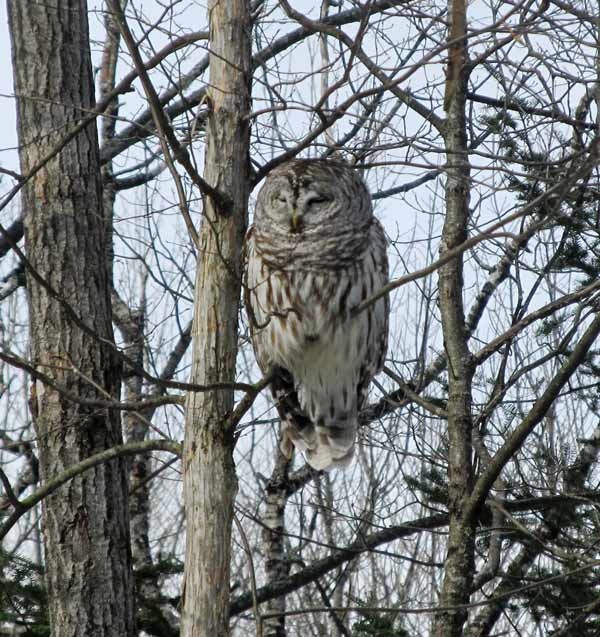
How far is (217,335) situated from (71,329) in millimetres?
1422

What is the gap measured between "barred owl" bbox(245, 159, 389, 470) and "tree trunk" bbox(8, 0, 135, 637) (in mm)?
840

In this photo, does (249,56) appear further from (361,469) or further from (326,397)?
(361,469)

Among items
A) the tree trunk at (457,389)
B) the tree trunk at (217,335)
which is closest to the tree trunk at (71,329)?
the tree trunk at (217,335)

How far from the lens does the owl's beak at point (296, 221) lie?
17.0 feet

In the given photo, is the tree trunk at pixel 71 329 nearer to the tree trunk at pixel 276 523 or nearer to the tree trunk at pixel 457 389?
the tree trunk at pixel 457 389

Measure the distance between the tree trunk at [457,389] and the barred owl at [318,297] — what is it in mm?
390

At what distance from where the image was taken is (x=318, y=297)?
512 cm

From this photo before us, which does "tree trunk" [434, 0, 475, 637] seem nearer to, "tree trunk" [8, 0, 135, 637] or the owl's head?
the owl's head

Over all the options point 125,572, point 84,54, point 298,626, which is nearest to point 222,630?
point 125,572

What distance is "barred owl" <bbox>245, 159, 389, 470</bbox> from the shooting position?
512cm

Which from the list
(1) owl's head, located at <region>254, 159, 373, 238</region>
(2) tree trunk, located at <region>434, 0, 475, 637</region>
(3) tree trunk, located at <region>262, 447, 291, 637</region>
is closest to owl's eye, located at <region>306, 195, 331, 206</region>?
(1) owl's head, located at <region>254, 159, 373, 238</region>

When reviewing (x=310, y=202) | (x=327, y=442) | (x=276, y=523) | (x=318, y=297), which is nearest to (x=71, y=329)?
(x=318, y=297)

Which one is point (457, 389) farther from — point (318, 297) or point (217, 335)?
point (217, 335)

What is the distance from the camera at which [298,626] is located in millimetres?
11672
